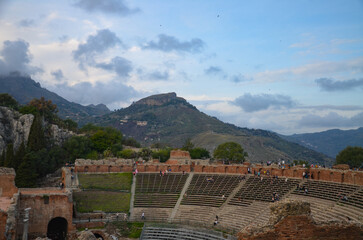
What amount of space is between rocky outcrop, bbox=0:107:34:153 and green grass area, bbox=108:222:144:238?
118 ft

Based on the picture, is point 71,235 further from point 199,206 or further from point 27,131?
point 27,131

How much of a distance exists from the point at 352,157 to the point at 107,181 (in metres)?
44.1

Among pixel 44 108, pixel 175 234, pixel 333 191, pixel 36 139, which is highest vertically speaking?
pixel 44 108

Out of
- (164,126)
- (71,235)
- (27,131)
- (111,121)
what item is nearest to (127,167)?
(71,235)

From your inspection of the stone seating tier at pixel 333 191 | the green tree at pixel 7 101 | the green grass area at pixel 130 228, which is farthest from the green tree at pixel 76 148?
the stone seating tier at pixel 333 191

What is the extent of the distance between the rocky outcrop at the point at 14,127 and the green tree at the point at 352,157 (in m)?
60.2

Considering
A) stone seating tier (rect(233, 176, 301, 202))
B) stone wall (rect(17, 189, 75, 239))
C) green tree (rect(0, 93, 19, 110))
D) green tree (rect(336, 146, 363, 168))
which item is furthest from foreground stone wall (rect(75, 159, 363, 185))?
green tree (rect(0, 93, 19, 110))

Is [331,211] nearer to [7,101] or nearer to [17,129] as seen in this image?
[17,129]

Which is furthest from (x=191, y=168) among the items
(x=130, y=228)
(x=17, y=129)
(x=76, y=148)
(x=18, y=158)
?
(x=17, y=129)

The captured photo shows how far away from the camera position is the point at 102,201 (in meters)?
37.5

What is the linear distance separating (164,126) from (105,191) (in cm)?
13337

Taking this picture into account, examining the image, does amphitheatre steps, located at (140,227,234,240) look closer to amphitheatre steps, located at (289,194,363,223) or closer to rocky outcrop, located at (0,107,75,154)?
amphitheatre steps, located at (289,194,363,223)

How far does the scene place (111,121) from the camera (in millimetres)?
192375

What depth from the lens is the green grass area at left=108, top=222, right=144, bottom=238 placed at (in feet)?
100
